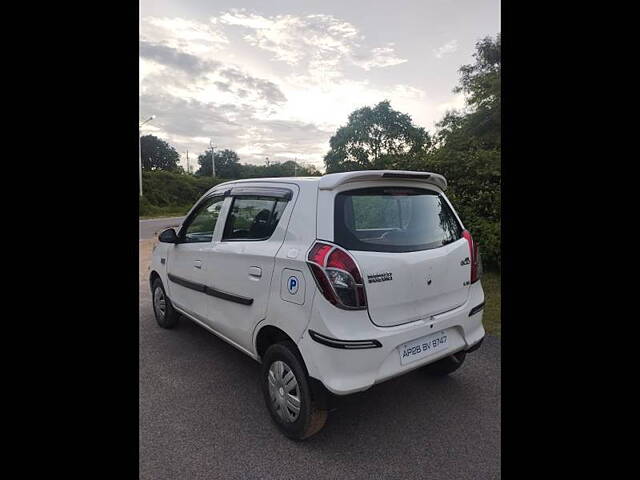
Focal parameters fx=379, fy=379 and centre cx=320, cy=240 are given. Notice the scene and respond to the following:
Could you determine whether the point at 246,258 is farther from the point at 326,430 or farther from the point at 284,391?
the point at 326,430

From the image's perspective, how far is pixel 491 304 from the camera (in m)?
5.16

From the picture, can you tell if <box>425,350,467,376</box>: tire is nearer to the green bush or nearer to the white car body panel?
the white car body panel

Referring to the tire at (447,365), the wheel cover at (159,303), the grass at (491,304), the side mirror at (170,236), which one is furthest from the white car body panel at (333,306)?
the grass at (491,304)

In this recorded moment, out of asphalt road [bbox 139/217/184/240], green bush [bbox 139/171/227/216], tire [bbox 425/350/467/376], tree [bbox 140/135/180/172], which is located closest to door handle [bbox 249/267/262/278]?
tire [bbox 425/350/467/376]

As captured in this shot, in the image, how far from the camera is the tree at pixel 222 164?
57.4 metres

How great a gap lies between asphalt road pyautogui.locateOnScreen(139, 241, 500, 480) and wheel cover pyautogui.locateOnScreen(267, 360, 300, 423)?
17 centimetres

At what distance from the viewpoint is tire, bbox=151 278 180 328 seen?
13.9 feet
